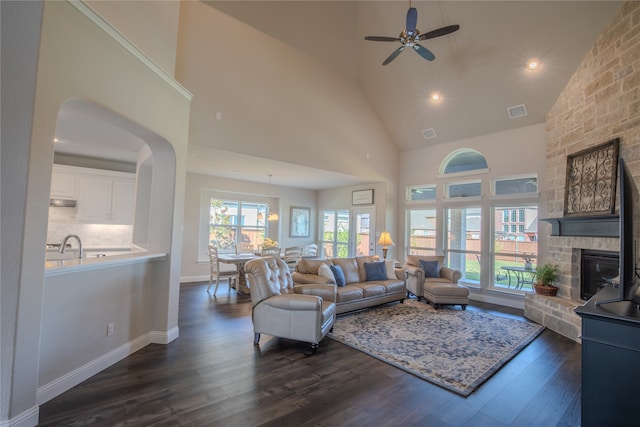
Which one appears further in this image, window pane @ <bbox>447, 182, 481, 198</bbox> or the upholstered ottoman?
window pane @ <bbox>447, 182, 481, 198</bbox>

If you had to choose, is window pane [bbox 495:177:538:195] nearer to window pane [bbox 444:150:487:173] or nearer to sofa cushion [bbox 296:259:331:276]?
window pane [bbox 444:150:487:173]

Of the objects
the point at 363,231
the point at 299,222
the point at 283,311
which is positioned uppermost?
the point at 299,222

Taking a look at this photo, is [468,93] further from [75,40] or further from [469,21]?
[75,40]

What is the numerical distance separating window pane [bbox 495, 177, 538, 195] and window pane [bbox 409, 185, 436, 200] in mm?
1426

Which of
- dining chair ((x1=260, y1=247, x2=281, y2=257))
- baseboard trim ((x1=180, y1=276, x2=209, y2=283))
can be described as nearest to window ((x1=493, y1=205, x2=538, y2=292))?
dining chair ((x1=260, y1=247, x2=281, y2=257))

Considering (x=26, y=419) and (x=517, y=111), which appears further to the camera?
(x=517, y=111)

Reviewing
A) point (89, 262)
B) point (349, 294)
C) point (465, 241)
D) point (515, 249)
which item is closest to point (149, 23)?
point (89, 262)

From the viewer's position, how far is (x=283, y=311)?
343 centimetres

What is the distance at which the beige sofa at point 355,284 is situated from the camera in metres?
4.59

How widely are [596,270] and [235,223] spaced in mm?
7619

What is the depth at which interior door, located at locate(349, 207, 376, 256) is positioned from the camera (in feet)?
25.5

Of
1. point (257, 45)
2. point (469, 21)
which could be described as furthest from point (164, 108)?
point (469, 21)

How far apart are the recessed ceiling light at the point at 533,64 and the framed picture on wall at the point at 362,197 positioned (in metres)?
4.13

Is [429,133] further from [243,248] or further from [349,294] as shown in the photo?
[243,248]
